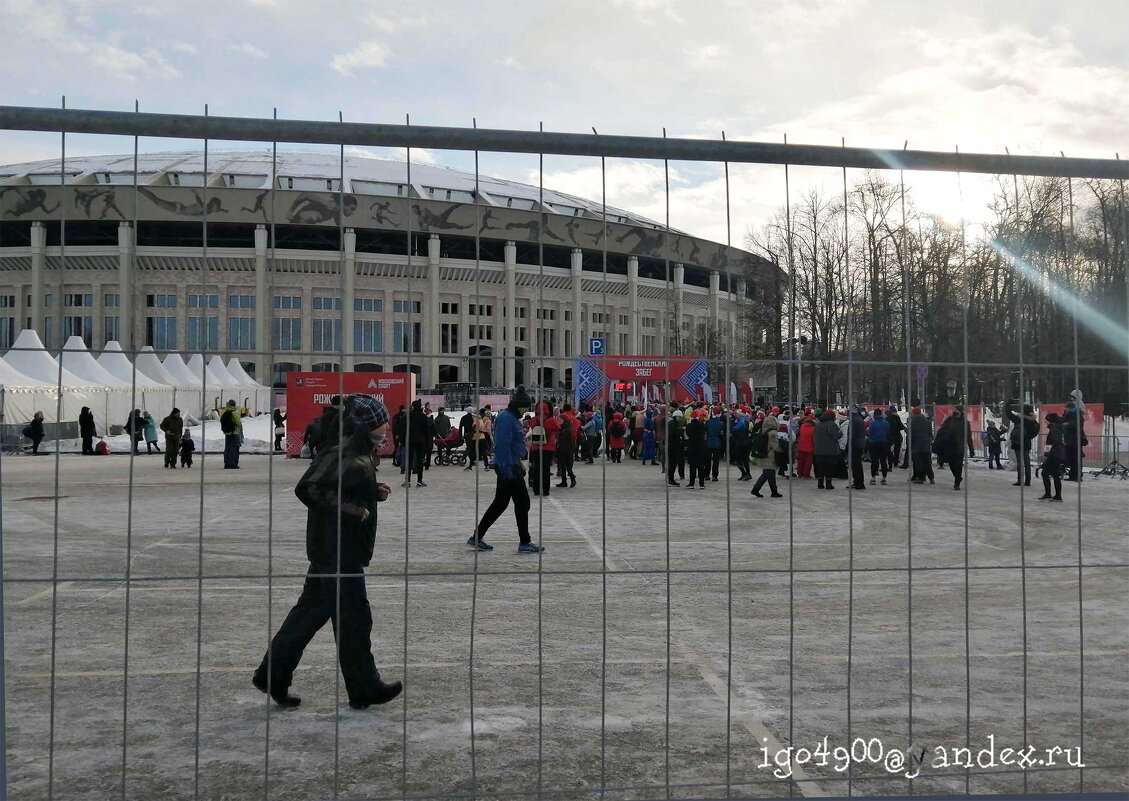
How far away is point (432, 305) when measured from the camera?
3979 mm

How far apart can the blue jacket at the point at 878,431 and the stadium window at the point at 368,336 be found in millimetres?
2080

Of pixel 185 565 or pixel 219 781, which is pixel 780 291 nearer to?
pixel 219 781

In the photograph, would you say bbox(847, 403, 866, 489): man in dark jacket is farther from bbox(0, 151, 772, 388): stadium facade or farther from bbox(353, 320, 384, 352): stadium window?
bbox(353, 320, 384, 352): stadium window

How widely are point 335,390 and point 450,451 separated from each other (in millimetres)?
23547

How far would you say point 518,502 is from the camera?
36.2 ft

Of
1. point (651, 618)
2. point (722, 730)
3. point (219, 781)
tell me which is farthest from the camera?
point (651, 618)

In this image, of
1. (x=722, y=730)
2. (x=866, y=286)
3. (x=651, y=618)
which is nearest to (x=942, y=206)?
(x=866, y=286)

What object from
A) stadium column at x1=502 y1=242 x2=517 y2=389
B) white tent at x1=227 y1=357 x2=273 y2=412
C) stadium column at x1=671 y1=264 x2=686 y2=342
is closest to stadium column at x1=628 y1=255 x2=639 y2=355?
stadium column at x1=671 y1=264 x2=686 y2=342

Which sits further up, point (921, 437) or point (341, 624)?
point (921, 437)

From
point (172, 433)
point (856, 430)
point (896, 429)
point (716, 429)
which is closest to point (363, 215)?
point (856, 430)

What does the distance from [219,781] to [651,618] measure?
4.41 metres

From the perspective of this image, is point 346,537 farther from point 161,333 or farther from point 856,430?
point 856,430

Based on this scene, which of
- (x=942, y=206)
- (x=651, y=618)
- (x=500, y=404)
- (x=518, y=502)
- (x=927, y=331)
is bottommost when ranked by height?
(x=651, y=618)

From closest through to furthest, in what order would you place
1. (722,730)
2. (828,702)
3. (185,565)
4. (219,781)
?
(219,781), (722,730), (828,702), (185,565)
